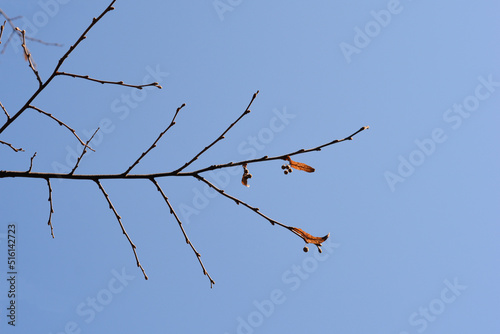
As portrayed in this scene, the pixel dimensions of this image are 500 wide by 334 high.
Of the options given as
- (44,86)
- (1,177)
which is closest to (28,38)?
(44,86)

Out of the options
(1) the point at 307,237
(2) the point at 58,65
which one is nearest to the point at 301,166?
(1) the point at 307,237

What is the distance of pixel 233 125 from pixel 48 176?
94 cm

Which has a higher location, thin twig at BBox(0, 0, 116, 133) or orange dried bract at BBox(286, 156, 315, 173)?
thin twig at BBox(0, 0, 116, 133)

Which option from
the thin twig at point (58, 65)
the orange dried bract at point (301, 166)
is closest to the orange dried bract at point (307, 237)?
the orange dried bract at point (301, 166)

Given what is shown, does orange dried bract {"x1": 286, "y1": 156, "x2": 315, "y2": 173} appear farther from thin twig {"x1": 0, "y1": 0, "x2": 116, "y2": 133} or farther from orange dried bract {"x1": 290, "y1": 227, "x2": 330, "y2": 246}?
thin twig {"x1": 0, "y1": 0, "x2": 116, "y2": 133}

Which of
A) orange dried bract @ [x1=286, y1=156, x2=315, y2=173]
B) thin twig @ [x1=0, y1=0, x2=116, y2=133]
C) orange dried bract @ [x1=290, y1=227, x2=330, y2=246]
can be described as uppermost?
thin twig @ [x1=0, y1=0, x2=116, y2=133]

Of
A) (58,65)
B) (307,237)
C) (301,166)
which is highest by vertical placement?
(58,65)

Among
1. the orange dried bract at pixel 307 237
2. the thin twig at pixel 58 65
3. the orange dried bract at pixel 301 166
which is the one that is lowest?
the orange dried bract at pixel 307 237

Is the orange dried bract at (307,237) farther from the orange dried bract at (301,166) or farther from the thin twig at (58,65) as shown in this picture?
the thin twig at (58,65)

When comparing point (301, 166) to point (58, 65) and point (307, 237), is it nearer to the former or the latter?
point (307, 237)

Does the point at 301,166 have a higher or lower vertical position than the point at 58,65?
lower

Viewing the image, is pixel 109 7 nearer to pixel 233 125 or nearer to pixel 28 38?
pixel 28 38

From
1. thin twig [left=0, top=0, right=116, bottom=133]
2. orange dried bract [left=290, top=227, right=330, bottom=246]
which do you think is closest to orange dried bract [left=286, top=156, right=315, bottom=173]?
orange dried bract [left=290, top=227, right=330, bottom=246]

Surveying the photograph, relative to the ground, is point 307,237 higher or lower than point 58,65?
lower
